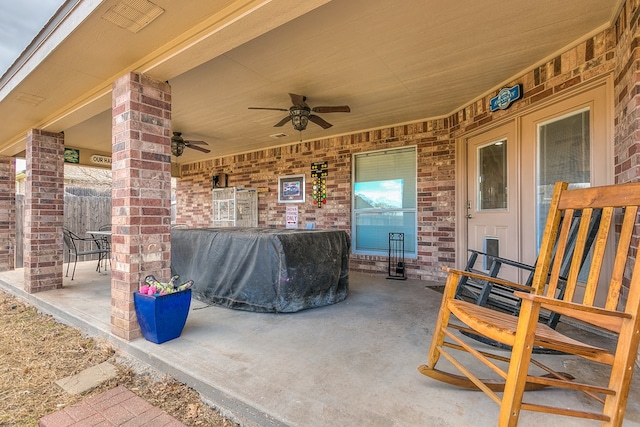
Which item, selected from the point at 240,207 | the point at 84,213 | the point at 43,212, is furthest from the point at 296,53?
the point at 84,213

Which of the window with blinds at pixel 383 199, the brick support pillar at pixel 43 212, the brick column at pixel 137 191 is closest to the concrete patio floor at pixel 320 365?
the brick column at pixel 137 191

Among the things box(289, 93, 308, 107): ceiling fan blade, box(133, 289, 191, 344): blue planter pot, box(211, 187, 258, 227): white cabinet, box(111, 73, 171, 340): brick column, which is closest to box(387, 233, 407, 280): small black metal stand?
box(289, 93, 308, 107): ceiling fan blade

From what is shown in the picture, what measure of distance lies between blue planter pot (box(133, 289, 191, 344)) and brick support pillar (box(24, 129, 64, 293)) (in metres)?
2.64

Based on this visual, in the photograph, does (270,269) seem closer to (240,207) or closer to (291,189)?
(291,189)

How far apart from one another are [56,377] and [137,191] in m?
1.34

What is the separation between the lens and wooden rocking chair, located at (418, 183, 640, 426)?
1113 millimetres

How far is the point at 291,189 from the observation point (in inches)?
235

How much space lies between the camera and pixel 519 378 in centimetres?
111

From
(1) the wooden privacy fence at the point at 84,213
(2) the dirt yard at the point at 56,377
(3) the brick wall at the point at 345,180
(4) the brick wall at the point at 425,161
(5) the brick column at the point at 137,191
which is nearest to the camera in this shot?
(2) the dirt yard at the point at 56,377

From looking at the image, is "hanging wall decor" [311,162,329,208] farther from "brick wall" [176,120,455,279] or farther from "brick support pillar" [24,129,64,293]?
"brick support pillar" [24,129,64,293]

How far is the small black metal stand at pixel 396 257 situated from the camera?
4641 mm

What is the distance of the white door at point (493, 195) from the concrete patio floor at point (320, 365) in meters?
1.11

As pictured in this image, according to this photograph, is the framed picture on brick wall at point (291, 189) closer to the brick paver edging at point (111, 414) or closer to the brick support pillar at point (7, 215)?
the brick paver edging at point (111, 414)

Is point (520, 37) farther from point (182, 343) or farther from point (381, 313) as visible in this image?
point (182, 343)
